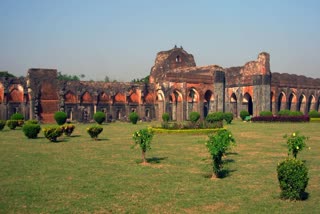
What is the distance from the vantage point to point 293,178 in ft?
21.1

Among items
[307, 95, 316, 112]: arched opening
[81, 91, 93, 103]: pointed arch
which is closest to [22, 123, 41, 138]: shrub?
[81, 91, 93, 103]: pointed arch

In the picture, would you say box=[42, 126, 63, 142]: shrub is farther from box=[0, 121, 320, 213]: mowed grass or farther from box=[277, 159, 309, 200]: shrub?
box=[277, 159, 309, 200]: shrub

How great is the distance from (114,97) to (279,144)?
83.5 feet

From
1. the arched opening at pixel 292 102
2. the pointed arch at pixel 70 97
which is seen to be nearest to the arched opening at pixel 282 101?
the arched opening at pixel 292 102

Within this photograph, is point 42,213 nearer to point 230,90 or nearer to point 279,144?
point 279,144

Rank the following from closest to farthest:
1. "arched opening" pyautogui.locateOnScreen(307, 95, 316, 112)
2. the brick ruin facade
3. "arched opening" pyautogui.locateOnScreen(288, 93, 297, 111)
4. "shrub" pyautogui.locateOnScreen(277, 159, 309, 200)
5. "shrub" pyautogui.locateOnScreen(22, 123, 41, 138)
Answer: "shrub" pyautogui.locateOnScreen(277, 159, 309, 200) < "shrub" pyautogui.locateOnScreen(22, 123, 41, 138) < the brick ruin facade < "arched opening" pyautogui.locateOnScreen(288, 93, 297, 111) < "arched opening" pyautogui.locateOnScreen(307, 95, 316, 112)

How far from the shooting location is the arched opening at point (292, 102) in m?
40.9

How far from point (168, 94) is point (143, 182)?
91.0ft

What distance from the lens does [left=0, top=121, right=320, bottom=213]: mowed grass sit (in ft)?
20.6

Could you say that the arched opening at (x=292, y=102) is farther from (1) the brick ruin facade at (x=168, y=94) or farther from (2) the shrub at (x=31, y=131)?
(2) the shrub at (x=31, y=131)

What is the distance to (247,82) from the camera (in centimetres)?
3744

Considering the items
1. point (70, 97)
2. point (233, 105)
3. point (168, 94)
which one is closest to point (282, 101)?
point (233, 105)

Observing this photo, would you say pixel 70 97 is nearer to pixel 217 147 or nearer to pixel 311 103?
pixel 311 103

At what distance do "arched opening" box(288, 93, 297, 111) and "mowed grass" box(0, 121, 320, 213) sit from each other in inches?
1131
